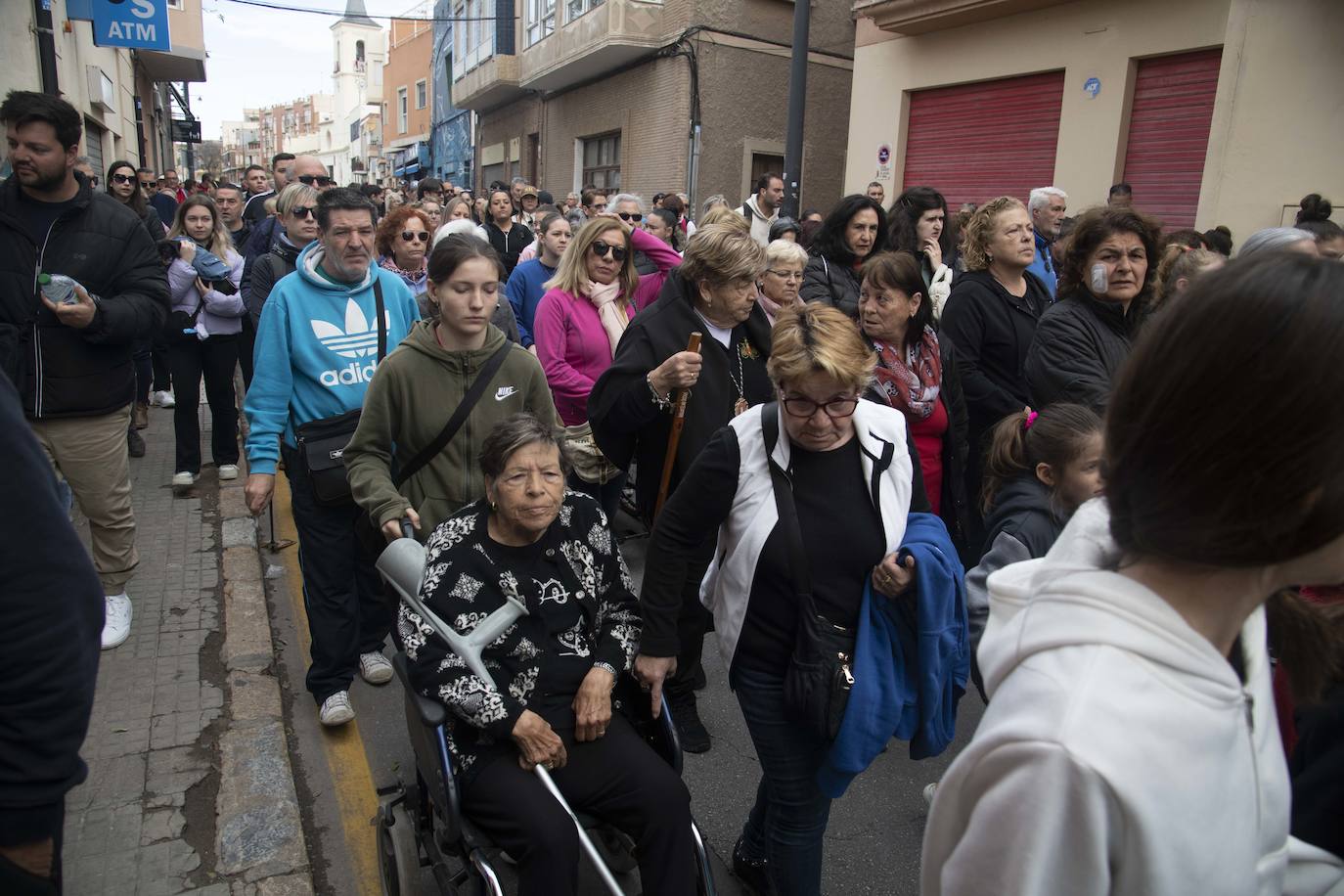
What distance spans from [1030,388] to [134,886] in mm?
3729

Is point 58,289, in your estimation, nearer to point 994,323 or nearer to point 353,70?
point 994,323

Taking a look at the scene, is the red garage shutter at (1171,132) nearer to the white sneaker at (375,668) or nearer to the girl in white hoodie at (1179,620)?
the white sneaker at (375,668)

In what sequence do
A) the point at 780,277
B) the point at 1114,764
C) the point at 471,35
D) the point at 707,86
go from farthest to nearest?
the point at 471,35 → the point at 707,86 → the point at 780,277 → the point at 1114,764

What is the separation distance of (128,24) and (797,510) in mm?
10358

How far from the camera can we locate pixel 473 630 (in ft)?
8.08

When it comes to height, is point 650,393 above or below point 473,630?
above

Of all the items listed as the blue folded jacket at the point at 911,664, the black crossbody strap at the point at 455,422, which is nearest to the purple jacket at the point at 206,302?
the black crossbody strap at the point at 455,422

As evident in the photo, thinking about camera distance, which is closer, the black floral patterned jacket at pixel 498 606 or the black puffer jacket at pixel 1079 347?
the black floral patterned jacket at pixel 498 606

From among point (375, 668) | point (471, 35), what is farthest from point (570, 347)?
point (471, 35)

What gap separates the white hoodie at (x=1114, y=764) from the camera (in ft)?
2.94

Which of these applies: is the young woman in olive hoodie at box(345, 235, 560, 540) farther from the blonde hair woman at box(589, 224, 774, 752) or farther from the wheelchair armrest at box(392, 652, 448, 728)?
the wheelchair armrest at box(392, 652, 448, 728)

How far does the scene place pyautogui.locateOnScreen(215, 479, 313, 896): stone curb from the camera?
2.84 metres

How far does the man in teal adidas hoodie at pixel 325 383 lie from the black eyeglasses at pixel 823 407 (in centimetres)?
213

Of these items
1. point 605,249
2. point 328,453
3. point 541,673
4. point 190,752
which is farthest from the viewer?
point 605,249
